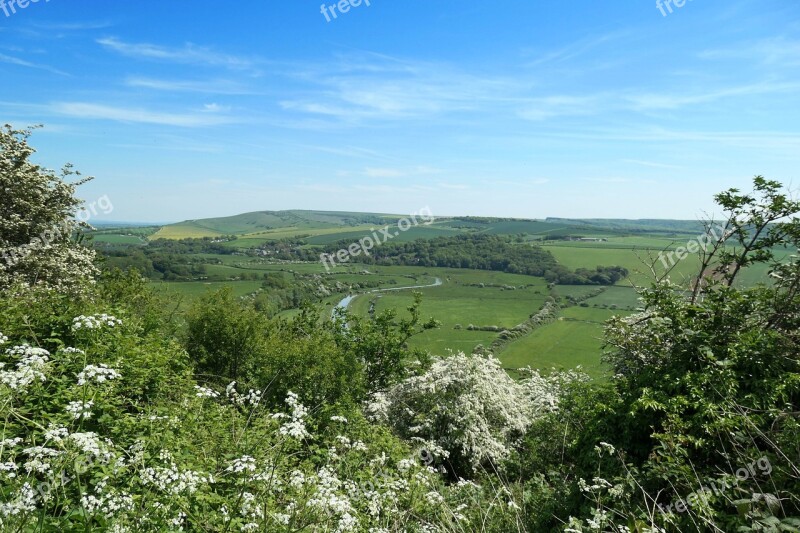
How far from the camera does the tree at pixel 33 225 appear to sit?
1243 centimetres

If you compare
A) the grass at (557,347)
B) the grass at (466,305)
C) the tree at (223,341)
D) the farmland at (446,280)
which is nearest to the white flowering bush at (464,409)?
the farmland at (446,280)

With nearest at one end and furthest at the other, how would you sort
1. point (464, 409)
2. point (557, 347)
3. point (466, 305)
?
point (464, 409) → point (557, 347) → point (466, 305)

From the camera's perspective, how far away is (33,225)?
13234mm

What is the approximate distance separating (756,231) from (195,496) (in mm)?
11528

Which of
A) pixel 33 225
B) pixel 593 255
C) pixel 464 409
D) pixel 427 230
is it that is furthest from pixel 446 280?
pixel 33 225

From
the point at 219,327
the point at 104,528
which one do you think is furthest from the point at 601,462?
the point at 219,327

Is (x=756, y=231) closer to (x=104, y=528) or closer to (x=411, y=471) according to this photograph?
(x=411, y=471)

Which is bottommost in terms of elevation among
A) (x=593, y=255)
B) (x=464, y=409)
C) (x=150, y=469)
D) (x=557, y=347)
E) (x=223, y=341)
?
(x=557, y=347)

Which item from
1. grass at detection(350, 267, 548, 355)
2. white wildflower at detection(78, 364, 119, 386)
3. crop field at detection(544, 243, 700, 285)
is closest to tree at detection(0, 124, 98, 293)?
white wildflower at detection(78, 364, 119, 386)

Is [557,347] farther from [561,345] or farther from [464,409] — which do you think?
[464,409]

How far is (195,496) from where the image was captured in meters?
4.63

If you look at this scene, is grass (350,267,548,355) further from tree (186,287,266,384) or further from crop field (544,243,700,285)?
tree (186,287,266,384)

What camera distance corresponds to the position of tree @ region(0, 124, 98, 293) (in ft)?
40.8

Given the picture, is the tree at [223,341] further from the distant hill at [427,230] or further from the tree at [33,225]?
the distant hill at [427,230]
